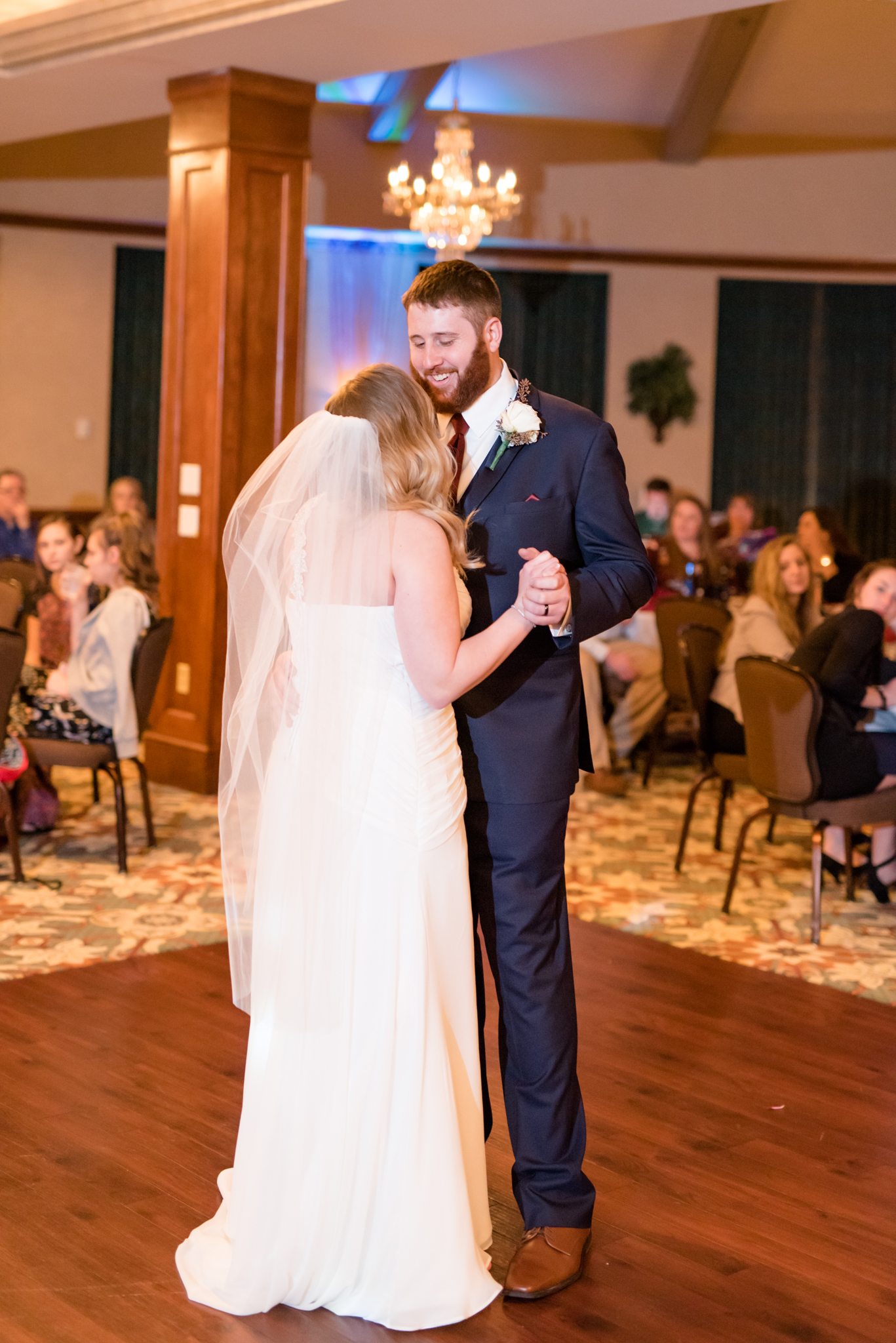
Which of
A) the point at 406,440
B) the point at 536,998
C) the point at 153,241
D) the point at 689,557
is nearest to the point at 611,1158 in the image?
the point at 536,998

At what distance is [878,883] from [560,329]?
8.14m

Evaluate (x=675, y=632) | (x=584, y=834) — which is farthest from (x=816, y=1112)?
(x=675, y=632)

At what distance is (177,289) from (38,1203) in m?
4.94

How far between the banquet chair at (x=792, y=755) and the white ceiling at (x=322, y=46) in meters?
2.33

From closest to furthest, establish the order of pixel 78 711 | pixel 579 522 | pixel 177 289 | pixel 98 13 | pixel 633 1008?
pixel 579 522 < pixel 633 1008 < pixel 78 711 < pixel 98 13 < pixel 177 289

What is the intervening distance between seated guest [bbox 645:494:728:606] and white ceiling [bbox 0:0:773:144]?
9.10ft

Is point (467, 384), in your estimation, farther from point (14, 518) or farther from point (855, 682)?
point (14, 518)

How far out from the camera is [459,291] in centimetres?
238

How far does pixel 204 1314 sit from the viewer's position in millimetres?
2369

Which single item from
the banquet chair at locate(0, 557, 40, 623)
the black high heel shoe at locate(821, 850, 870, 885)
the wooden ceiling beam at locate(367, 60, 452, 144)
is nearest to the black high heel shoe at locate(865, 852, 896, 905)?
the black high heel shoe at locate(821, 850, 870, 885)

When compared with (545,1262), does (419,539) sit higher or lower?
higher

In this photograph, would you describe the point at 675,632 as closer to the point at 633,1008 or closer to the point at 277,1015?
the point at 633,1008

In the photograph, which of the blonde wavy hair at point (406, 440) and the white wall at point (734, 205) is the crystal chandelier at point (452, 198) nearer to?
the white wall at point (734, 205)

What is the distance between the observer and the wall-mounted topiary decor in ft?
39.8
